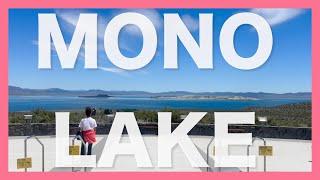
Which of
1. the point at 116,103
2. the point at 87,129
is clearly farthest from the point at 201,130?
the point at 116,103

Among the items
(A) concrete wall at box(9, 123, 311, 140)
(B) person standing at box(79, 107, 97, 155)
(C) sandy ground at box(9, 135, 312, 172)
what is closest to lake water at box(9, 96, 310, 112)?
(A) concrete wall at box(9, 123, 311, 140)

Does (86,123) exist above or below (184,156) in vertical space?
above

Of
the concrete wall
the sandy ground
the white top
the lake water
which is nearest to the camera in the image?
the white top

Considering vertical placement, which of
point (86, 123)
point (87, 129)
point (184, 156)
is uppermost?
point (86, 123)

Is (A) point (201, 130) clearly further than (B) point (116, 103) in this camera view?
No

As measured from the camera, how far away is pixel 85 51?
55.5 ft

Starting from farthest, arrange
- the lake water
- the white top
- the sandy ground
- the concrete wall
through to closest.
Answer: the lake water
the concrete wall
the sandy ground
the white top

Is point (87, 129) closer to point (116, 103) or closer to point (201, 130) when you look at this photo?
point (201, 130)

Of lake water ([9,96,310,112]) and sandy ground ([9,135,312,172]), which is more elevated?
sandy ground ([9,135,312,172])

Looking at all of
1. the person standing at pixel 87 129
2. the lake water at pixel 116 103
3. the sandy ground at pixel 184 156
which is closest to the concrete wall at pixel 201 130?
the sandy ground at pixel 184 156

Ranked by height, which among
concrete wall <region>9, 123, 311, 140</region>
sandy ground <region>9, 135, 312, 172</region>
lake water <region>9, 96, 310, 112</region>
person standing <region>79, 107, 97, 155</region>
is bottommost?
lake water <region>9, 96, 310, 112</region>

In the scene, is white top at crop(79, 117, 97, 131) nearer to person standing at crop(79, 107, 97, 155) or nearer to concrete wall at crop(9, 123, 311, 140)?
person standing at crop(79, 107, 97, 155)

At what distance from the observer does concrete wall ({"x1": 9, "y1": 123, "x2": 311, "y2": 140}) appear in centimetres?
2216

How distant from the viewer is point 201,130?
76.6 ft
